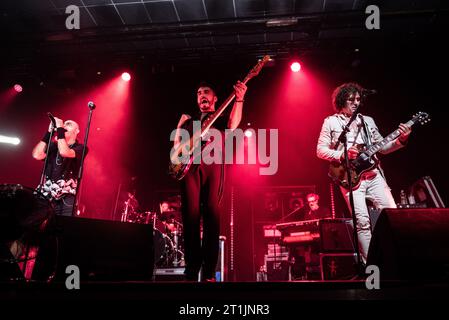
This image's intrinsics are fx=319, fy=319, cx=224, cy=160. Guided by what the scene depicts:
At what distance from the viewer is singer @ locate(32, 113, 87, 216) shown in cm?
428

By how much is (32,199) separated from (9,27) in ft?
20.2

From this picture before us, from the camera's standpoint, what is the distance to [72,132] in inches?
199

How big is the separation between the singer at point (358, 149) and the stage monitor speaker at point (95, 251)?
232 centimetres

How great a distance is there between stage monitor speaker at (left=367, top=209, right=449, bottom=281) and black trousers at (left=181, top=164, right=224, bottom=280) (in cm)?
133

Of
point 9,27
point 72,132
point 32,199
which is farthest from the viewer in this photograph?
point 9,27

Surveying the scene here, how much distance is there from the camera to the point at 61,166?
4.52m

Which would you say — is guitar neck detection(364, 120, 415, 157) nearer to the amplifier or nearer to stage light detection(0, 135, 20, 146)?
the amplifier

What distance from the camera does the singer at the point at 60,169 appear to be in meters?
4.28

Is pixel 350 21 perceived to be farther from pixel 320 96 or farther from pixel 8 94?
pixel 8 94

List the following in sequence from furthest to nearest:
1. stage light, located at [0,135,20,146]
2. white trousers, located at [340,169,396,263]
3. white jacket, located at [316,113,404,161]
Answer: stage light, located at [0,135,20,146], white jacket, located at [316,113,404,161], white trousers, located at [340,169,396,263]

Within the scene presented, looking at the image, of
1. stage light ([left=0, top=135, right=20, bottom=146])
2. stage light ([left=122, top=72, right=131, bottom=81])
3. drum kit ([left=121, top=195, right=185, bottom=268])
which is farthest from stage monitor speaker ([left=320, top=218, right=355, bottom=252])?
stage light ([left=0, top=135, right=20, bottom=146])

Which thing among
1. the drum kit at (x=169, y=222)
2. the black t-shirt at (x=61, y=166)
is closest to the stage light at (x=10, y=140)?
the drum kit at (x=169, y=222)

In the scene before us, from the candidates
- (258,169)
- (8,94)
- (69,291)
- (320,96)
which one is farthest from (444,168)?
(8,94)

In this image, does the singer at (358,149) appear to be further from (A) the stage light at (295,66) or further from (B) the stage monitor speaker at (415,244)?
(A) the stage light at (295,66)
